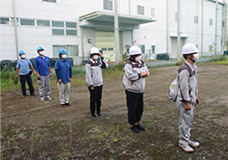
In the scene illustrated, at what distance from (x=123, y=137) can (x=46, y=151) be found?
1535 millimetres

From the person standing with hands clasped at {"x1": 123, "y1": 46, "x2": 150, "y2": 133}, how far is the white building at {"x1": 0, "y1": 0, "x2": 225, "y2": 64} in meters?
16.7

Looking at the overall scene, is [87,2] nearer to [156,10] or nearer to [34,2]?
[34,2]

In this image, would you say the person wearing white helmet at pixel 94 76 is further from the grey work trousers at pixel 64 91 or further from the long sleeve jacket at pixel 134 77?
the grey work trousers at pixel 64 91

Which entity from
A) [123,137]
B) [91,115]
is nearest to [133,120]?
[123,137]

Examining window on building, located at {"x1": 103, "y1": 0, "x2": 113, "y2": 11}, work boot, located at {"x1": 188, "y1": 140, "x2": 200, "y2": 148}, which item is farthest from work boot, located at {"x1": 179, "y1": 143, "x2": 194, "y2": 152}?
window on building, located at {"x1": 103, "y1": 0, "x2": 113, "y2": 11}

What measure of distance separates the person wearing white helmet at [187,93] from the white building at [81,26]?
17.7 metres

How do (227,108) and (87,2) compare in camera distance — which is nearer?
(227,108)

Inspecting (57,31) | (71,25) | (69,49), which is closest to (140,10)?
(71,25)

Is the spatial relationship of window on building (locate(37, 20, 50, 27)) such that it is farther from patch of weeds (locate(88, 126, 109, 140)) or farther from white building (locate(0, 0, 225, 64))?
patch of weeds (locate(88, 126, 109, 140))

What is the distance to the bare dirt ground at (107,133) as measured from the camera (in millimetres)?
3500

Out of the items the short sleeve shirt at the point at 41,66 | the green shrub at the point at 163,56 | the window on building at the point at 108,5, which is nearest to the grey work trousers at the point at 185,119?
the short sleeve shirt at the point at 41,66

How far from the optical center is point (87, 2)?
78.6 feet

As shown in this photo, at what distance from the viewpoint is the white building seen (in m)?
19.0

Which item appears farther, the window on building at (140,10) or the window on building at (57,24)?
the window on building at (140,10)
